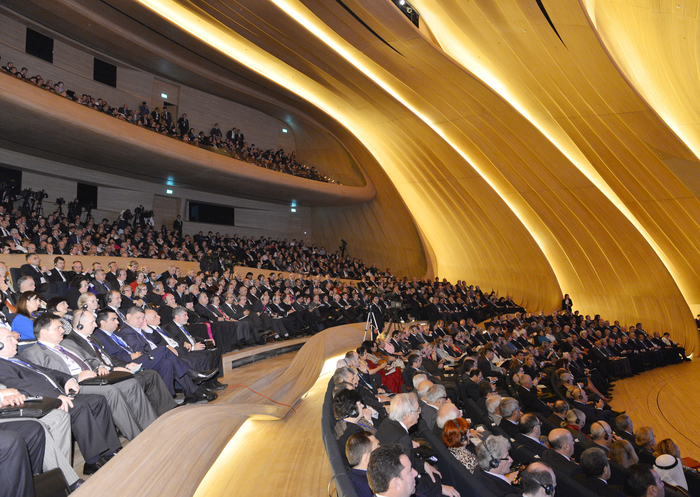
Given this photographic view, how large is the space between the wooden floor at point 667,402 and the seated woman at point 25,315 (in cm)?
730

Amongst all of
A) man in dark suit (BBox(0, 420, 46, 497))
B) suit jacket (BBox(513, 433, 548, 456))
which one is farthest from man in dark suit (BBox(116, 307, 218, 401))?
suit jacket (BBox(513, 433, 548, 456))

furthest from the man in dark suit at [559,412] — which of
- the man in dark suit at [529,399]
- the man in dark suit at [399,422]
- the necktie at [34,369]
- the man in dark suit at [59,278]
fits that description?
the man in dark suit at [59,278]

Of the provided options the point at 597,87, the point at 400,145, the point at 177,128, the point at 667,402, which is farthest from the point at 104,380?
the point at 400,145

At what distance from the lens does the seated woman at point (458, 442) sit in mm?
3094

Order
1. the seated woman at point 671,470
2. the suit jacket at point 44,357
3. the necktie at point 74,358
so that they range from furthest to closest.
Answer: the seated woman at point 671,470 → the necktie at point 74,358 → the suit jacket at point 44,357

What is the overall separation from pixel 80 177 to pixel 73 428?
40.3ft

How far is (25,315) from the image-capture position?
12.6 feet

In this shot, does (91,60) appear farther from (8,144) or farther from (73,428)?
(73,428)

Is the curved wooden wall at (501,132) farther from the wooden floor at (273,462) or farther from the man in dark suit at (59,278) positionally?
the wooden floor at (273,462)

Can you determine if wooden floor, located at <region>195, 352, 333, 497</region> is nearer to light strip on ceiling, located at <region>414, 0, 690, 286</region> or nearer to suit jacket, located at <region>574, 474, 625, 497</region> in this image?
suit jacket, located at <region>574, 474, 625, 497</region>

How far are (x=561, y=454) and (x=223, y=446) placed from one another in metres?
2.43

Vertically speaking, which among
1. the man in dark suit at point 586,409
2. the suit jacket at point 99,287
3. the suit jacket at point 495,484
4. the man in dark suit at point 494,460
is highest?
the suit jacket at point 99,287

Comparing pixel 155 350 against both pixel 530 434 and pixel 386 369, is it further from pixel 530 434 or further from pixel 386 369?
pixel 530 434

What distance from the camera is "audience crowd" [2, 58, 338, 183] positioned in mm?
10250
